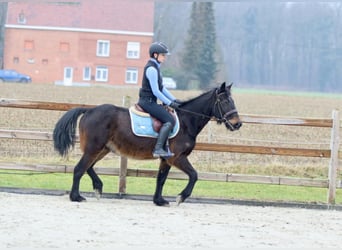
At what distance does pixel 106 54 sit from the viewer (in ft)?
214

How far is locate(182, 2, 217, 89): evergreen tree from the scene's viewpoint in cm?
4903

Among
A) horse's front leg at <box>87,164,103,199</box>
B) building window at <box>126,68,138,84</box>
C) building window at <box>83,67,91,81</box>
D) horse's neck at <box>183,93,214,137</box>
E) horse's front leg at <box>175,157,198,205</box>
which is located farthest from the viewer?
building window at <box>83,67,91,81</box>

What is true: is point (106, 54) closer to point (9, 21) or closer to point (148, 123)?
point (9, 21)

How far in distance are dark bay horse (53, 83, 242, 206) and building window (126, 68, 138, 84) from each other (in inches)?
2111

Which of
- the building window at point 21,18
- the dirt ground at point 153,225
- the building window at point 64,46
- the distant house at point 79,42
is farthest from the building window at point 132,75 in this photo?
Answer: the dirt ground at point 153,225

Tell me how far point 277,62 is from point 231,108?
4096 centimetres

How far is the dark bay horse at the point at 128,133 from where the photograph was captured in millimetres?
10406

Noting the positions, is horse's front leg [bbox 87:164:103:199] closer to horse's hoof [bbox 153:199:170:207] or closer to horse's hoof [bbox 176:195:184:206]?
horse's hoof [bbox 153:199:170:207]

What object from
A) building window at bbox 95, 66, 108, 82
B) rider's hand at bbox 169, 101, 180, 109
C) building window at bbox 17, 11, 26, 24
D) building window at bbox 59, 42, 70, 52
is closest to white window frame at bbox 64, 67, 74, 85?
building window at bbox 59, 42, 70, 52

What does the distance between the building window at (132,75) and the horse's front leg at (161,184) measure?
2110 inches

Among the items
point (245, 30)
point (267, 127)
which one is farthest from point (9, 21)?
point (267, 127)

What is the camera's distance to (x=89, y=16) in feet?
193

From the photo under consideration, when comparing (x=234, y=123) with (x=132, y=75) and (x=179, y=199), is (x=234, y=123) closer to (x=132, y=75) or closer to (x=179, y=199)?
(x=179, y=199)

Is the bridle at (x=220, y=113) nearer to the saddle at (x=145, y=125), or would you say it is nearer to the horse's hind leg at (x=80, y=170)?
the saddle at (x=145, y=125)
